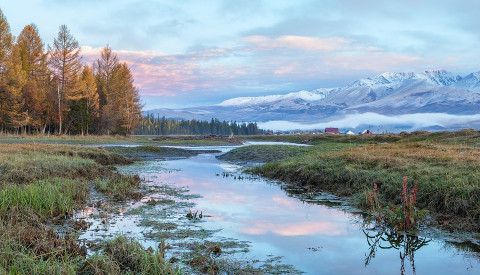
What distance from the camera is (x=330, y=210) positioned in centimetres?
1192

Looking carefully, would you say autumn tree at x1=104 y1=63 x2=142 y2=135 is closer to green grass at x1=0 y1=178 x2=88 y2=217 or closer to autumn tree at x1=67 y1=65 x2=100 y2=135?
autumn tree at x1=67 y1=65 x2=100 y2=135

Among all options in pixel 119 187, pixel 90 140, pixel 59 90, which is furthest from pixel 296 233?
pixel 59 90

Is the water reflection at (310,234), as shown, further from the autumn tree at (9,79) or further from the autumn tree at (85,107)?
the autumn tree at (85,107)

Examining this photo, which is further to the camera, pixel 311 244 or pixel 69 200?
pixel 69 200

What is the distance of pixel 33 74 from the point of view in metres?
57.3

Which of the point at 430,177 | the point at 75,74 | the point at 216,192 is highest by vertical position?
the point at 75,74

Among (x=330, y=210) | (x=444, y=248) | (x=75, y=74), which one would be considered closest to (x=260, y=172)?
(x=330, y=210)

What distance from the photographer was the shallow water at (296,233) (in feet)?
23.0

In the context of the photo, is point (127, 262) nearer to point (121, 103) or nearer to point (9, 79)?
point (9, 79)

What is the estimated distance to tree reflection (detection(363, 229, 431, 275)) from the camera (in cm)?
745

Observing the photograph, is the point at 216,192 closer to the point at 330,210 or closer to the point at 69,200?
the point at 330,210

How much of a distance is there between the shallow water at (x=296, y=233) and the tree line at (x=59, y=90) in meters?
45.4

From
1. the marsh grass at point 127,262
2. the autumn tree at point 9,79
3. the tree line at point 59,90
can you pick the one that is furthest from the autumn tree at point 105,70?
the marsh grass at point 127,262

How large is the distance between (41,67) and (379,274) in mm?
64323
